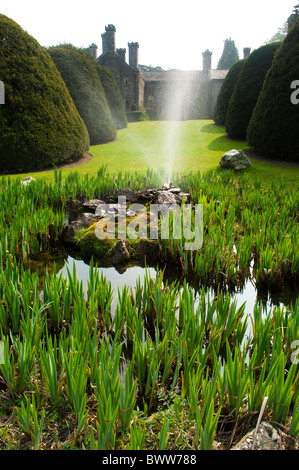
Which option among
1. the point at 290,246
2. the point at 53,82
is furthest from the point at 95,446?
the point at 53,82

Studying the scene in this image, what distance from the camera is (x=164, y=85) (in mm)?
35688

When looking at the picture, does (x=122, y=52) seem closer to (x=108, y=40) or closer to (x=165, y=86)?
(x=108, y=40)

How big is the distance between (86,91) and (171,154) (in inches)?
216

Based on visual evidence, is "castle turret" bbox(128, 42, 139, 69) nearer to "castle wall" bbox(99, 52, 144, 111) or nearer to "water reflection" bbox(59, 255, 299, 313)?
"castle wall" bbox(99, 52, 144, 111)

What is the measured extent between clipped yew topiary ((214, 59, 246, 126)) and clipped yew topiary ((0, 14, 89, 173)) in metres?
10.1

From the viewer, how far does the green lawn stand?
9.43 m

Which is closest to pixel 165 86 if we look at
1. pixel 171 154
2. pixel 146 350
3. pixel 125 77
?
pixel 125 77

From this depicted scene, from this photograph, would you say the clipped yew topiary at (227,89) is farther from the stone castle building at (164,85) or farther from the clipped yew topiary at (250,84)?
the stone castle building at (164,85)

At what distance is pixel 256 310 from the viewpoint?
92.1 inches

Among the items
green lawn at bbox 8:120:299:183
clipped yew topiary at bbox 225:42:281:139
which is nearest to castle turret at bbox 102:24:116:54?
Answer: green lawn at bbox 8:120:299:183

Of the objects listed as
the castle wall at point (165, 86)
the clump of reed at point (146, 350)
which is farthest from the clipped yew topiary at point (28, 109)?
Result: the castle wall at point (165, 86)

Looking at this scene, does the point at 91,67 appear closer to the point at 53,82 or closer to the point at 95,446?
the point at 53,82

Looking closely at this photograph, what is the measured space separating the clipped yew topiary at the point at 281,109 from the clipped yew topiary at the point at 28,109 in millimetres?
6062
